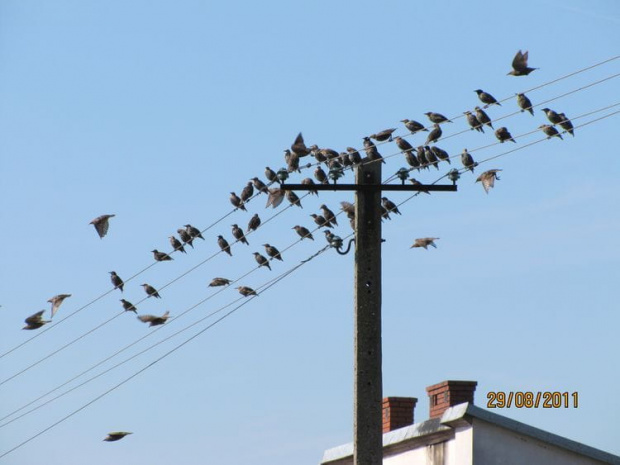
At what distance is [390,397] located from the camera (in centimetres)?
2777

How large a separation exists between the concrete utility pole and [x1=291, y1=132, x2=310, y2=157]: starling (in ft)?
14.1

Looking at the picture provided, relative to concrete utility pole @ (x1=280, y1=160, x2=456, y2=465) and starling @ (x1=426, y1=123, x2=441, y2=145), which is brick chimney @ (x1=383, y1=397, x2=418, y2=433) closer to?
starling @ (x1=426, y1=123, x2=441, y2=145)

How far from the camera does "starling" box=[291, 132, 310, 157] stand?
72.4 feet

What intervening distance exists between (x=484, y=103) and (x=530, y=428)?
5586mm

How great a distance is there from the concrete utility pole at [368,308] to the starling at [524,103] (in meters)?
3.29

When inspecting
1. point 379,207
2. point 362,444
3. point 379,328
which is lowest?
point 362,444

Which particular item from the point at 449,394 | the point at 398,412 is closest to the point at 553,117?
the point at 449,394

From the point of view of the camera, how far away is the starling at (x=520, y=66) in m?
20.8

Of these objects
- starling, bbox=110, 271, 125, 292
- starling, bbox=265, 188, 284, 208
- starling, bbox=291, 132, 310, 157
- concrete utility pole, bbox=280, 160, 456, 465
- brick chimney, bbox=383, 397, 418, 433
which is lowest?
concrete utility pole, bbox=280, 160, 456, 465

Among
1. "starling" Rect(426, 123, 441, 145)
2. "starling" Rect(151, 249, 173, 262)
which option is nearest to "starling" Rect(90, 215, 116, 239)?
"starling" Rect(151, 249, 173, 262)

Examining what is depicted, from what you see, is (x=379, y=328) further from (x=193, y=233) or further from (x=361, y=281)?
(x=193, y=233)

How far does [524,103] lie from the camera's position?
20.9m

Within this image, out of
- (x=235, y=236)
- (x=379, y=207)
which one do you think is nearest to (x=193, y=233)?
(x=235, y=236)

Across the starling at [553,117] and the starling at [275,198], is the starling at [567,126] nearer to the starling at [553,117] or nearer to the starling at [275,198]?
the starling at [553,117]
